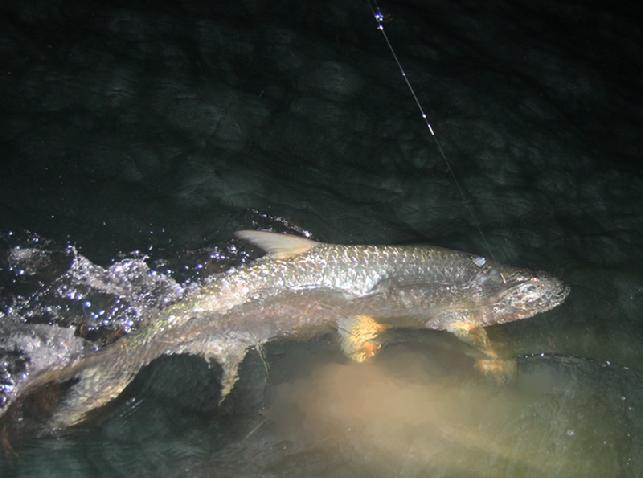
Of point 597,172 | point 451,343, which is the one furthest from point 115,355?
point 597,172

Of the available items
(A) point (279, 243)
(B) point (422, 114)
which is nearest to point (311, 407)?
(A) point (279, 243)

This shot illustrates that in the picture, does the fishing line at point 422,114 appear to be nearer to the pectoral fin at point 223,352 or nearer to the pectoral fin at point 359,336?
the pectoral fin at point 359,336

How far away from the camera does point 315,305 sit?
16.5 feet

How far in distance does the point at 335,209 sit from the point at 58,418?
319cm

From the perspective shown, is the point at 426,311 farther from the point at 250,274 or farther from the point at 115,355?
the point at 115,355

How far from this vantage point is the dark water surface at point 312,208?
4.39 metres

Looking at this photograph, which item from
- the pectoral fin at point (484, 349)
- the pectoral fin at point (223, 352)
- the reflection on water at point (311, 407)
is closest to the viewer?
the reflection on water at point (311, 407)

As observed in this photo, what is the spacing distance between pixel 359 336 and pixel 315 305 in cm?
46

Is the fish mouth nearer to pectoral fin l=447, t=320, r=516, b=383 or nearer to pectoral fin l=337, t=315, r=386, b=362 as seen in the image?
pectoral fin l=447, t=320, r=516, b=383

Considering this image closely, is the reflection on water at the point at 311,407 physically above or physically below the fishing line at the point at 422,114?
below

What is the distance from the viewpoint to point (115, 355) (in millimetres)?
4363

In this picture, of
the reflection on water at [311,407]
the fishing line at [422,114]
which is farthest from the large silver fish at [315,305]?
the fishing line at [422,114]

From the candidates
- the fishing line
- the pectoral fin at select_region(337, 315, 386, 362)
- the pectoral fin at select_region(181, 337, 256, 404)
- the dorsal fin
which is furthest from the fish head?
the pectoral fin at select_region(181, 337, 256, 404)

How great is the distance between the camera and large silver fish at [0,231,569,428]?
4367 mm
